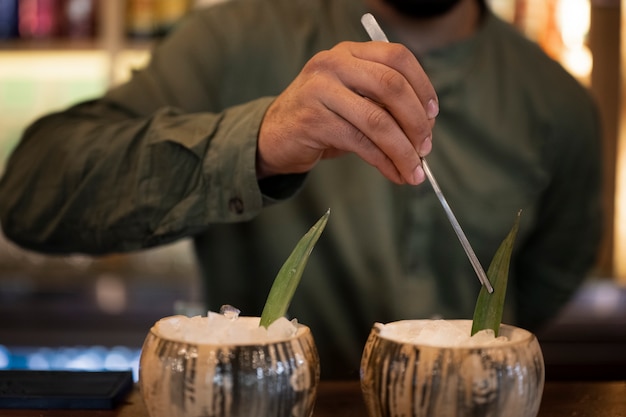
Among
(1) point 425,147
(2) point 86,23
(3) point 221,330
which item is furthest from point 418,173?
(2) point 86,23

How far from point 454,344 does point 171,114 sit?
2.43 feet

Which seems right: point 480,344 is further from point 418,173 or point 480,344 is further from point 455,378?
point 418,173

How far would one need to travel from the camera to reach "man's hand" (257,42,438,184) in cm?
100

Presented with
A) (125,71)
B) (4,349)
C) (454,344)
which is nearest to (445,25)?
(454,344)

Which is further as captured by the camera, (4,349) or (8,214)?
(4,349)

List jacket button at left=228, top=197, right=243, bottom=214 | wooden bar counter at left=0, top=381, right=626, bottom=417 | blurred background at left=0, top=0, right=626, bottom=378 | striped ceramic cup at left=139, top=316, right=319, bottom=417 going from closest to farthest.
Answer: striped ceramic cup at left=139, top=316, right=319, bottom=417 < wooden bar counter at left=0, top=381, right=626, bottom=417 < jacket button at left=228, top=197, right=243, bottom=214 < blurred background at left=0, top=0, right=626, bottom=378

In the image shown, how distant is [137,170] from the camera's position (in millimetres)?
1404

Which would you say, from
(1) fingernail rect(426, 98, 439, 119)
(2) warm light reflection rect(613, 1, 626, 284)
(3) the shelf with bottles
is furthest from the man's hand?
(2) warm light reflection rect(613, 1, 626, 284)

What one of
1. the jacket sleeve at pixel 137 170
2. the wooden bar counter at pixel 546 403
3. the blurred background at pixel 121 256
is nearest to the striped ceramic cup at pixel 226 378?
the wooden bar counter at pixel 546 403

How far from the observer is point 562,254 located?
1979 mm

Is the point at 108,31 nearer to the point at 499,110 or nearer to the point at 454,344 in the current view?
the point at 499,110

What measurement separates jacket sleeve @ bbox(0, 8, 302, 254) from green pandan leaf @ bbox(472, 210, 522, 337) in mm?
437

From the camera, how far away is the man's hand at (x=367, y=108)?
1.00m

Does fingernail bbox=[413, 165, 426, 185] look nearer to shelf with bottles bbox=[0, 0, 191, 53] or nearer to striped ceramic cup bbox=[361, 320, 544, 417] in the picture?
striped ceramic cup bbox=[361, 320, 544, 417]
